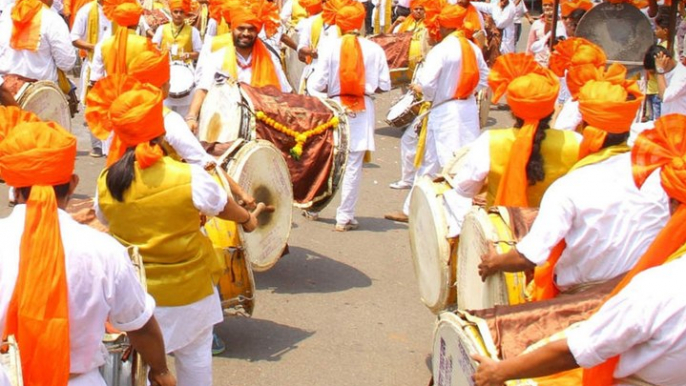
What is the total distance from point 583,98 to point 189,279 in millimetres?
1990

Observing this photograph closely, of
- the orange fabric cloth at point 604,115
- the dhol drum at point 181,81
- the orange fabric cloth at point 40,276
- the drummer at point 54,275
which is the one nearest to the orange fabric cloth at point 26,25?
the dhol drum at point 181,81

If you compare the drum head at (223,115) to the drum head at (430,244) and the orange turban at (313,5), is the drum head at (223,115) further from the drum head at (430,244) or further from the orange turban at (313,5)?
the orange turban at (313,5)

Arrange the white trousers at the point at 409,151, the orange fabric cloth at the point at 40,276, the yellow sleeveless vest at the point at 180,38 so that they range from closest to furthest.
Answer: the orange fabric cloth at the point at 40,276 < the white trousers at the point at 409,151 < the yellow sleeveless vest at the point at 180,38

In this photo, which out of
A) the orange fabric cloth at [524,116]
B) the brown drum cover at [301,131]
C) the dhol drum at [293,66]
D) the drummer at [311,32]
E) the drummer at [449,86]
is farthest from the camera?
the dhol drum at [293,66]

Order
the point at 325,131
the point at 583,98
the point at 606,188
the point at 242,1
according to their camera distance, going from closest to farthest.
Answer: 1. the point at 606,188
2. the point at 583,98
3. the point at 325,131
4. the point at 242,1

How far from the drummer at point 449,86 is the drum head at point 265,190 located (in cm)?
222

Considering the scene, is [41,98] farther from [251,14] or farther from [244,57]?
[251,14]

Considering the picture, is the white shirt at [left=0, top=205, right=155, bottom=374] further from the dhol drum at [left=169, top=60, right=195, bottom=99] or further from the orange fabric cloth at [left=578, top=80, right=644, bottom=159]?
the dhol drum at [left=169, top=60, right=195, bottom=99]

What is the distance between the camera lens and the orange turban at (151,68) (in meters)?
6.15

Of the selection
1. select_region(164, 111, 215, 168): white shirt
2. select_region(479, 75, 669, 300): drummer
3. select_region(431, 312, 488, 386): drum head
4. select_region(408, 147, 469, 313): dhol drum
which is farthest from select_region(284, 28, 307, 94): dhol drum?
select_region(431, 312, 488, 386): drum head

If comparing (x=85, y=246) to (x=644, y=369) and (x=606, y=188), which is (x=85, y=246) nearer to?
(x=644, y=369)

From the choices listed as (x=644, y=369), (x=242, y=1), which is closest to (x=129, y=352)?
(x=644, y=369)

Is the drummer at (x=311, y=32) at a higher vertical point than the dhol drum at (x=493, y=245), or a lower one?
lower

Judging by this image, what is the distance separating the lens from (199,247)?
189 inches
